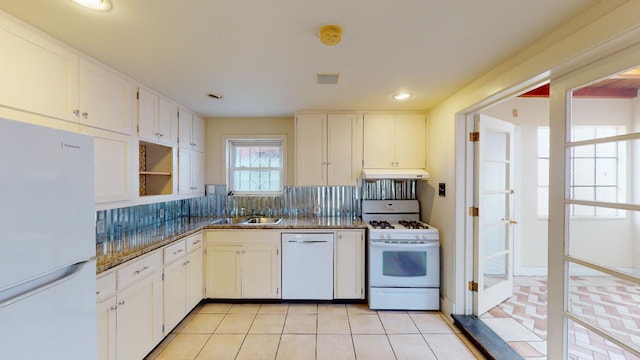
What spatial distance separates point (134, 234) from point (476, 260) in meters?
3.30

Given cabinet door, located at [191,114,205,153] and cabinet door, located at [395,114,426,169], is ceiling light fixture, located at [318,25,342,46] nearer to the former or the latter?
cabinet door, located at [395,114,426,169]

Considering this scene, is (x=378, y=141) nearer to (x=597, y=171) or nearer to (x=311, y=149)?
(x=311, y=149)

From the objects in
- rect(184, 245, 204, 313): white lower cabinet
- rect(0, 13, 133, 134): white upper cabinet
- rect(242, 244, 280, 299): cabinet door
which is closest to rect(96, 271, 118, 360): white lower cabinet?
rect(184, 245, 204, 313): white lower cabinet

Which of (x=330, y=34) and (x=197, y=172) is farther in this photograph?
(x=197, y=172)

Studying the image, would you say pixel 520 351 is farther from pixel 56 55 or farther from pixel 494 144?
pixel 56 55

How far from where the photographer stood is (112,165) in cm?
205

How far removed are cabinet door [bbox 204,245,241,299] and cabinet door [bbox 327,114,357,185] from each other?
145 centimetres

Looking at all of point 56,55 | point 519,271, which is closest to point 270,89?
point 56,55

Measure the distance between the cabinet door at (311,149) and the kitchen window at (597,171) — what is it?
2.29 metres

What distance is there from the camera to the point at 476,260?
2.61 meters

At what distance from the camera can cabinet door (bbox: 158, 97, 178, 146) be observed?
2.68 m

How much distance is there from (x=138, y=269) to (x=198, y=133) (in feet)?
6.63

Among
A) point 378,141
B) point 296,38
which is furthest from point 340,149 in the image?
point 296,38

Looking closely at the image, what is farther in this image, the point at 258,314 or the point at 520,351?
the point at 258,314
